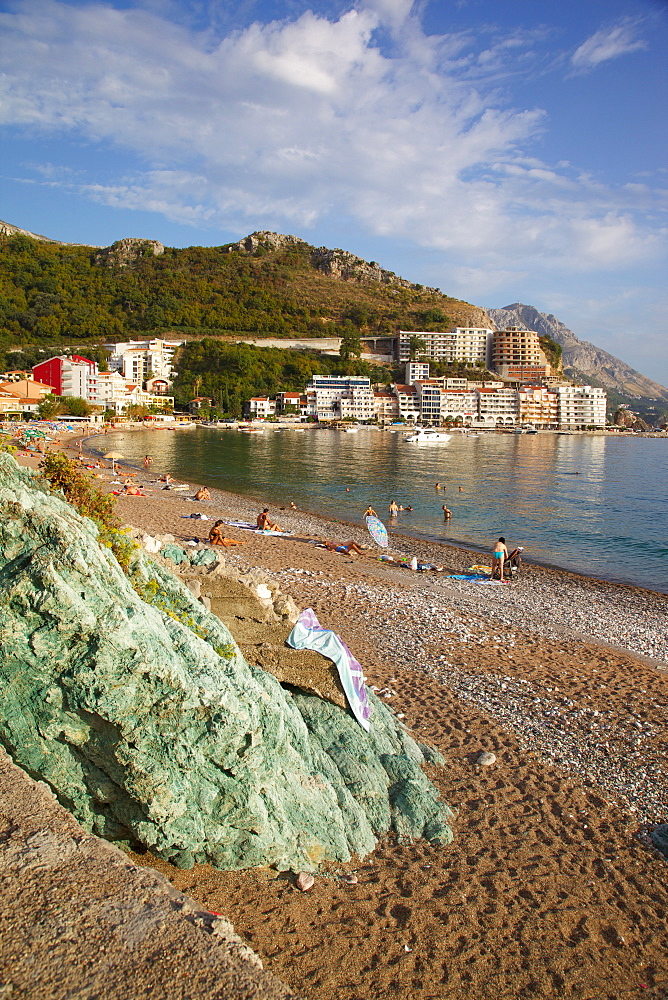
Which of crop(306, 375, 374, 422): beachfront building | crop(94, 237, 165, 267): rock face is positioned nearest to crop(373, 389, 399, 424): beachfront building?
crop(306, 375, 374, 422): beachfront building

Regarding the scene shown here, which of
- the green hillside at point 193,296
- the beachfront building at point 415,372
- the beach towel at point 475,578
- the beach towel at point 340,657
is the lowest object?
the beach towel at point 475,578

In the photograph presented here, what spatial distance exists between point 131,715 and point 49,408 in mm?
77742

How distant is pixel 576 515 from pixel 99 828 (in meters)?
27.0

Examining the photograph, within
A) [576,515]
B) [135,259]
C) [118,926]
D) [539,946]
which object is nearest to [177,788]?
[118,926]

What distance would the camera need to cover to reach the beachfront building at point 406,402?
11603 cm

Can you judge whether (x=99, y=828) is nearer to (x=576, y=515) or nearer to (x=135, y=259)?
(x=576, y=515)

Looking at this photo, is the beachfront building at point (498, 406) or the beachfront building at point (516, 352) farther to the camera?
the beachfront building at point (516, 352)

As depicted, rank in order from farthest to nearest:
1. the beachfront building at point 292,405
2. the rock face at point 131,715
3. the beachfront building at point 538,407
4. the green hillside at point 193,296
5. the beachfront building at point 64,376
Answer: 1. the green hillside at point 193,296
2. the beachfront building at point 538,407
3. the beachfront building at point 292,405
4. the beachfront building at point 64,376
5. the rock face at point 131,715

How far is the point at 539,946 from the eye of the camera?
393 cm

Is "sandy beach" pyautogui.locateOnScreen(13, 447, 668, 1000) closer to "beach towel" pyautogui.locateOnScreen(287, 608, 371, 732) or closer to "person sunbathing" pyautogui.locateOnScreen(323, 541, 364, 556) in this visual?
"beach towel" pyautogui.locateOnScreen(287, 608, 371, 732)

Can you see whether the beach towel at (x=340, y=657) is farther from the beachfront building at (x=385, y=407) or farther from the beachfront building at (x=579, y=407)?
the beachfront building at (x=579, y=407)

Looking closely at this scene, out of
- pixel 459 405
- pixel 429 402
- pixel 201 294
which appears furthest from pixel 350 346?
pixel 201 294

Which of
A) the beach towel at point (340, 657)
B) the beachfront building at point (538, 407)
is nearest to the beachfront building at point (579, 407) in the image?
the beachfront building at point (538, 407)

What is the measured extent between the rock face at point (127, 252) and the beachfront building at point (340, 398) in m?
79.3
